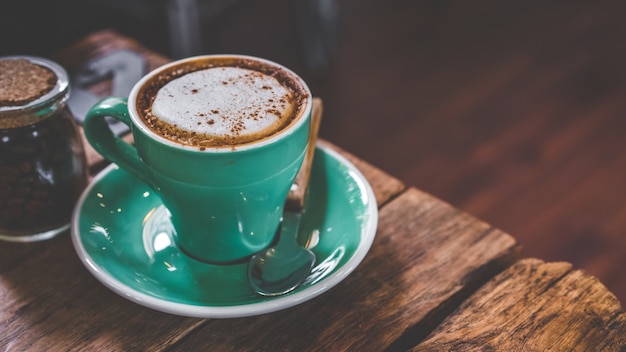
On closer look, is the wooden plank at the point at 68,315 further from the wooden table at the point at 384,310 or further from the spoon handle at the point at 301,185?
the spoon handle at the point at 301,185

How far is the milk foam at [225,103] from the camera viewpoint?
452mm

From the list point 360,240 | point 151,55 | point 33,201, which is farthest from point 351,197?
point 151,55

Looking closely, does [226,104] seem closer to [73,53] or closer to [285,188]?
[285,188]

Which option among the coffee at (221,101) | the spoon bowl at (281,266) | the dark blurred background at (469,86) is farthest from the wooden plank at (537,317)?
the dark blurred background at (469,86)

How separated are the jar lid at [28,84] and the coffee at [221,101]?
0.08 meters

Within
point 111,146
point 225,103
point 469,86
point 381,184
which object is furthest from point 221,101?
point 469,86

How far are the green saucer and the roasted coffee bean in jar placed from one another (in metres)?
0.03

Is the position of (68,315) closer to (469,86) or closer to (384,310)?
(384,310)

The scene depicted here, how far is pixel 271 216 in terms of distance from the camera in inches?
20.2

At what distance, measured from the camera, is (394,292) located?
0.51 meters

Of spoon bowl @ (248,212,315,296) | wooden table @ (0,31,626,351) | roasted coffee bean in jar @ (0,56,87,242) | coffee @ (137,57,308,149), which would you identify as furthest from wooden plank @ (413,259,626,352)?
roasted coffee bean in jar @ (0,56,87,242)

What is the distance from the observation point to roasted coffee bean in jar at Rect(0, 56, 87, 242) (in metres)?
0.50

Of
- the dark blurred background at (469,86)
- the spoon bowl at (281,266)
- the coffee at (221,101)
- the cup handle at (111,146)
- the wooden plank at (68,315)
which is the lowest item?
the dark blurred background at (469,86)

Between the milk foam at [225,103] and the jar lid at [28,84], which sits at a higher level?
the milk foam at [225,103]
